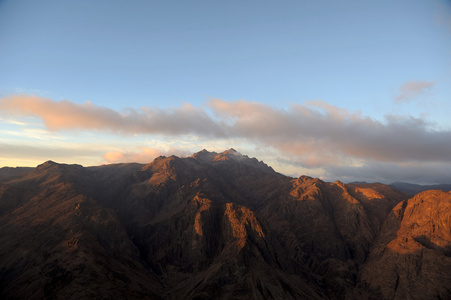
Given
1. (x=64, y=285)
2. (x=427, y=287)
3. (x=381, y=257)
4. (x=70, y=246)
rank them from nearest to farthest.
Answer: (x=64, y=285)
(x=427, y=287)
(x=70, y=246)
(x=381, y=257)

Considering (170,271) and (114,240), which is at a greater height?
(114,240)

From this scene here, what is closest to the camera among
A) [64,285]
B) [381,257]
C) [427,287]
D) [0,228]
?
[64,285]

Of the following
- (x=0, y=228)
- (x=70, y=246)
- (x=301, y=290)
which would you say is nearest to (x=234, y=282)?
(x=301, y=290)

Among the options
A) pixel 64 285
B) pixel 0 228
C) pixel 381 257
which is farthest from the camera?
pixel 381 257

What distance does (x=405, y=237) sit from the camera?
190625 mm

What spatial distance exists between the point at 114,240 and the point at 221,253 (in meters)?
84.6

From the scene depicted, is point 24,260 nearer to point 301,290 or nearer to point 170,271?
point 170,271

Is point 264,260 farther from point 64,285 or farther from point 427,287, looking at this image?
point 64,285

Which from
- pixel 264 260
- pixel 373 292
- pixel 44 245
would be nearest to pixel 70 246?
pixel 44 245

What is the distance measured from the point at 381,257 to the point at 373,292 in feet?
113

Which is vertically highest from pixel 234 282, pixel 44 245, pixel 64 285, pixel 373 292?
pixel 44 245

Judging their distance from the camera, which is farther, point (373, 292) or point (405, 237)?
point (405, 237)

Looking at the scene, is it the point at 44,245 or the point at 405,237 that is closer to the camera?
the point at 44,245

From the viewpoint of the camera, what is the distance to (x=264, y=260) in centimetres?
18100
